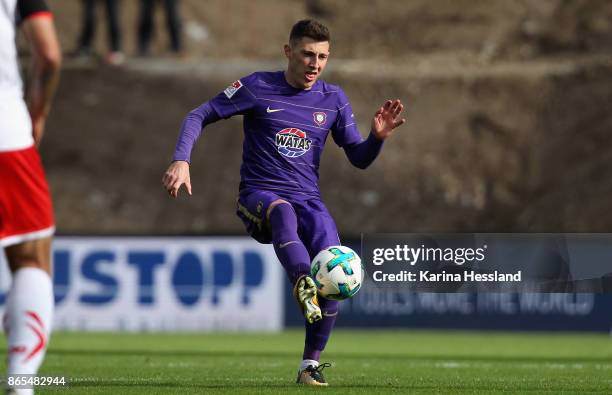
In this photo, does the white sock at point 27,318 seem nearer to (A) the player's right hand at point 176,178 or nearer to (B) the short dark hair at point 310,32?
(A) the player's right hand at point 176,178

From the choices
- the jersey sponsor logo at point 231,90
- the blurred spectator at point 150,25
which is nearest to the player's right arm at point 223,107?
the jersey sponsor logo at point 231,90

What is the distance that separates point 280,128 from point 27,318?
3705 mm

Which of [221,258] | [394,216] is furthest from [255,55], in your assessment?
[221,258]

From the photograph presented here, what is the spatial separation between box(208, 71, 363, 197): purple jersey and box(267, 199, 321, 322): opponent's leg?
32 centimetres

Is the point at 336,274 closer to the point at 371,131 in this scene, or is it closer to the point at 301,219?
the point at 301,219

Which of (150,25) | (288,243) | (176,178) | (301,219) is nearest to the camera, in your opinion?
(176,178)

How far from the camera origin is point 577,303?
20.3m

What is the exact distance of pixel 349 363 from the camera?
12.5 m

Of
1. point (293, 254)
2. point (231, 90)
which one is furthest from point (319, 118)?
point (293, 254)

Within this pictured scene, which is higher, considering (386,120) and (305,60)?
(305,60)

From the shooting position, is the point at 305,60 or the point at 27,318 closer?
the point at 27,318

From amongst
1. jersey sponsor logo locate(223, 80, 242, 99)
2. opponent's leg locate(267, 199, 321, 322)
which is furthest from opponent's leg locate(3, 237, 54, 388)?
jersey sponsor logo locate(223, 80, 242, 99)

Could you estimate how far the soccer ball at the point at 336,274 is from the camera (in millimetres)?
8594

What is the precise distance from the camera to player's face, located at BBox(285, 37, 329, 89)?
29.6 feet
